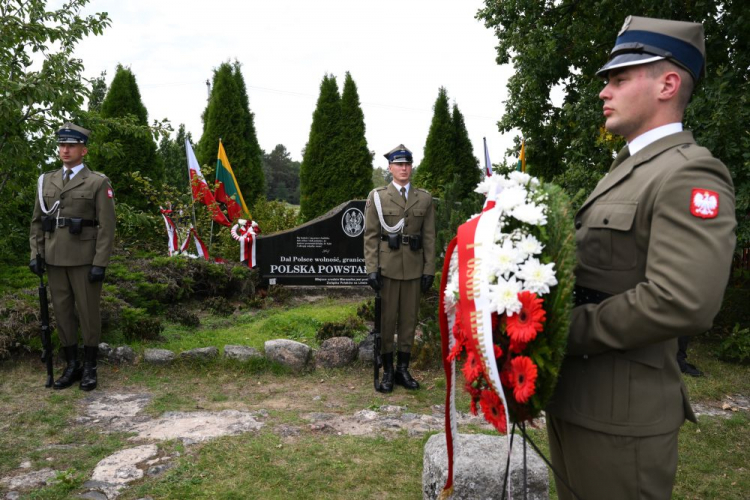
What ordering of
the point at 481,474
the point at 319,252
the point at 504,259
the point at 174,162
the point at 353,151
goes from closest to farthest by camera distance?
the point at 504,259 → the point at 481,474 → the point at 319,252 → the point at 353,151 → the point at 174,162

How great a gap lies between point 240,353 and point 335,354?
92cm

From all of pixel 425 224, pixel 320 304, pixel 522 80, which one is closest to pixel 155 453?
pixel 425 224

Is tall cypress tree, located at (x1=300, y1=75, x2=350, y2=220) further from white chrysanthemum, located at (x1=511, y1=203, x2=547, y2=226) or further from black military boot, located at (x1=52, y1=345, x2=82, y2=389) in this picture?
white chrysanthemum, located at (x1=511, y1=203, x2=547, y2=226)

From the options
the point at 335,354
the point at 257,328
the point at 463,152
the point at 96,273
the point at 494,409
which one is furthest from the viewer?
the point at 463,152

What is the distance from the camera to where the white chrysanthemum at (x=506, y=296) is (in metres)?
1.50

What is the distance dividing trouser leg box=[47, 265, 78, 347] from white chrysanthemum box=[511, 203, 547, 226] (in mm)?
4687

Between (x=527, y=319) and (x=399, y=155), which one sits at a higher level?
(x=399, y=155)

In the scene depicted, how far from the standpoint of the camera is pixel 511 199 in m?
1.60

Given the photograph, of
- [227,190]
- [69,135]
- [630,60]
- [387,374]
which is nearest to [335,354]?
[387,374]

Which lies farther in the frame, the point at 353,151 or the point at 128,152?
the point at 353,151

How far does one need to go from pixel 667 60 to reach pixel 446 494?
1497mm

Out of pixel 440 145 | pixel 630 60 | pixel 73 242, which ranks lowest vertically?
pixel 73 242

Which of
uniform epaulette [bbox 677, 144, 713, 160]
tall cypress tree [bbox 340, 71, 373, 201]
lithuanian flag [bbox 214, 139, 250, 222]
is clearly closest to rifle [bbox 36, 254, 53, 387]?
uniform epaulette [bbox 677, 144, 713, 160]

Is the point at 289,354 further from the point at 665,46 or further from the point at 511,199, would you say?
the point at 665,46
